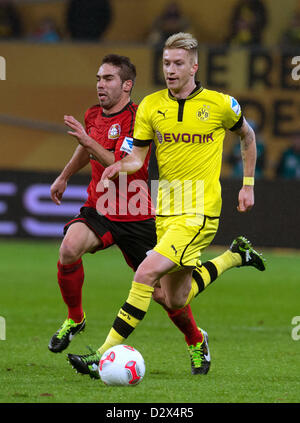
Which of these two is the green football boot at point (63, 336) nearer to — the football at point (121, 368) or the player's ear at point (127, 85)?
the football at point (121, 368)

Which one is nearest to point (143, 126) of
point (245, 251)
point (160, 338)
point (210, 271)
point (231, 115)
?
point (231, 115)

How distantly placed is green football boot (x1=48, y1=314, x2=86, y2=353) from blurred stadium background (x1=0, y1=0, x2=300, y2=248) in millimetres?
8958

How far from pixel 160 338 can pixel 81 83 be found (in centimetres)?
1085

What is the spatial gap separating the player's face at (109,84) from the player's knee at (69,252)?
112 centimetres

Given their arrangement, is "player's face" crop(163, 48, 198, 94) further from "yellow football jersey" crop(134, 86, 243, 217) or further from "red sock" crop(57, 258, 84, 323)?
"red sock" crop(57, 258, 84, 323)

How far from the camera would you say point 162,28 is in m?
18.2

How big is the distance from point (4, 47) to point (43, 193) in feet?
12.5

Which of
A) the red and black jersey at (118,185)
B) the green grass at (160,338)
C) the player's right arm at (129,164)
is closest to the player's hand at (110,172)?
the player's right arm at (129,164)

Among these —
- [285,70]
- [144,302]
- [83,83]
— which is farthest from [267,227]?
[144,302]

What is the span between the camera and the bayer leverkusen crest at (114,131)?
7.04 meters

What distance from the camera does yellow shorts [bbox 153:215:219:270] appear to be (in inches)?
239

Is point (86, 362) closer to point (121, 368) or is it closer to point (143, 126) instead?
point (121, 368)

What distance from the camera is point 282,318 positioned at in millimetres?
A: 9727

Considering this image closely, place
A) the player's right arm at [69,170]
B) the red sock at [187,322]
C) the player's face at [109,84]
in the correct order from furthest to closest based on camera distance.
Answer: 1. the player's right arm at [69,170]
2. the player's face at [109,84]
3. the red sock at [187,322]
